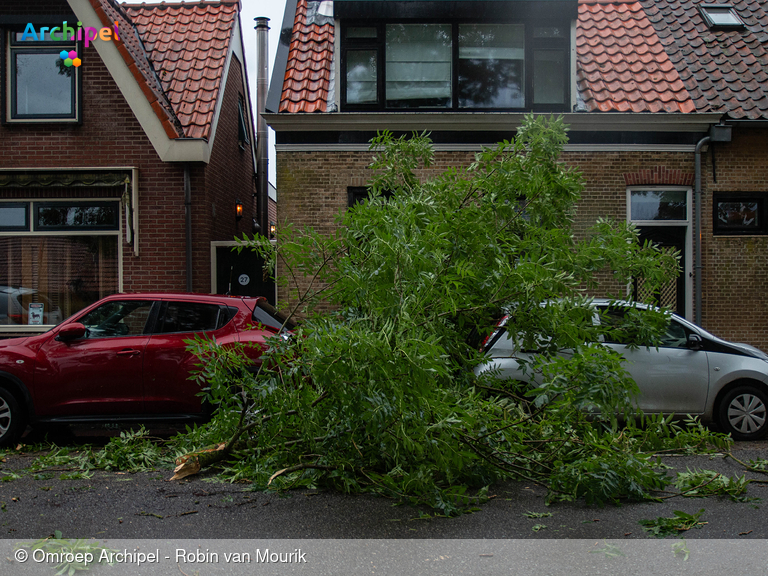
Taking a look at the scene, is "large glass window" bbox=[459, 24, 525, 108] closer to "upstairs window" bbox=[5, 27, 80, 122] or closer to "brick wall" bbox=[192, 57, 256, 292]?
"brick wall" bbox=[192, 57, 256, 292]

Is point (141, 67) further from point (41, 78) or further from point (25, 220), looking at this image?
point (25, 220)

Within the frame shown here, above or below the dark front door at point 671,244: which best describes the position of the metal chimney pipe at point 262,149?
above

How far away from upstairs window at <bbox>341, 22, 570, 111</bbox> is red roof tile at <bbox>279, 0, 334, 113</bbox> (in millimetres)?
526

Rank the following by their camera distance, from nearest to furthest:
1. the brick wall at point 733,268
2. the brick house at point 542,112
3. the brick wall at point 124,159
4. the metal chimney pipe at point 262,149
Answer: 1. the brick wall at point 124,159
2. the brick house at point 542,112
3. the brick wall at point 733,268
4. the metal chimney pipe at point 262,149

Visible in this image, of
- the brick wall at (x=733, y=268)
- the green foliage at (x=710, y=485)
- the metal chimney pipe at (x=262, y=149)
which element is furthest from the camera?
the metal chimney pipe at (x=262, y=149)

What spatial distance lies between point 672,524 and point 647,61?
11.9 metres

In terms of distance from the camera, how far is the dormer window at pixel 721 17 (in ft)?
47.3

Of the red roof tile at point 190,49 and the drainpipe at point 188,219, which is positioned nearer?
the drainpipe at point 188,219

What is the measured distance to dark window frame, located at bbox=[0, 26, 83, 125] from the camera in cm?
1195

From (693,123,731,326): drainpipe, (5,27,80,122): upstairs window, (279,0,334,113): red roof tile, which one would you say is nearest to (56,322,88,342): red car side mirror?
(279,0,334,113): red roof tile

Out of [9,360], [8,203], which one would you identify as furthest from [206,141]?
[9,360]

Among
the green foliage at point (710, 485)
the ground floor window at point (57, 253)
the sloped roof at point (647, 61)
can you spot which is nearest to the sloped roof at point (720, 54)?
the sloped roof at point (647, 61)

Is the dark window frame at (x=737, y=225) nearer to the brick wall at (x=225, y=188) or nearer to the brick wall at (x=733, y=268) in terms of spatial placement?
the brick wall at (x=733, y=268)

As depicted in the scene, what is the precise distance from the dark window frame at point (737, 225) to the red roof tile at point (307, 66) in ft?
25.6
